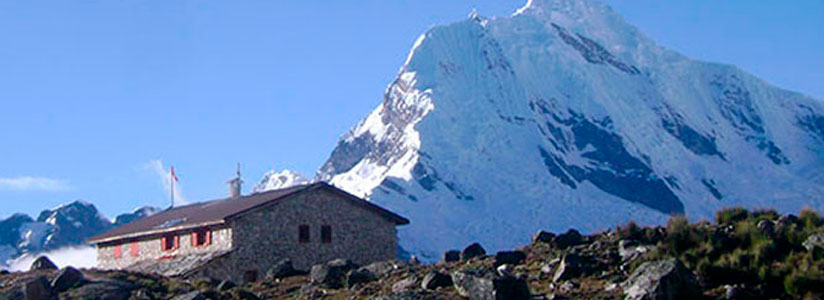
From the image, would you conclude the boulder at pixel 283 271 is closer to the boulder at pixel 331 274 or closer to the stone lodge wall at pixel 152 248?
the boulder at pixel 331 274

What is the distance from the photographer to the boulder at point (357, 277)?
119 feet

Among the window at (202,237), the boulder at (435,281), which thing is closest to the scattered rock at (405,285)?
the boulder at (435,281)

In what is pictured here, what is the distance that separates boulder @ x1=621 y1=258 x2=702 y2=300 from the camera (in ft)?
89.2

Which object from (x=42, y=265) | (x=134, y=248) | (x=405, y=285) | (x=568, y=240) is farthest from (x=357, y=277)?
(x=134, y=248)

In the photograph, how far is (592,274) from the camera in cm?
3175

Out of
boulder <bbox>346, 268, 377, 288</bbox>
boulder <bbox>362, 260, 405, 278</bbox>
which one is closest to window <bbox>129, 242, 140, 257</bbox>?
boulder <bbox>362, 260, 405, 278</bbox>

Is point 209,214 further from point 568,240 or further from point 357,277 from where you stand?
Answer: point 568,240

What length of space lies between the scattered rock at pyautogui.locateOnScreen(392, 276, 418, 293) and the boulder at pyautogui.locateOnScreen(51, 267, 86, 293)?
10.1 metres

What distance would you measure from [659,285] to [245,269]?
26.4 metres

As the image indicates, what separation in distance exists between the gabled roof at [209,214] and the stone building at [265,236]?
0.05m

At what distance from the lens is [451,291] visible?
3134 centimetres

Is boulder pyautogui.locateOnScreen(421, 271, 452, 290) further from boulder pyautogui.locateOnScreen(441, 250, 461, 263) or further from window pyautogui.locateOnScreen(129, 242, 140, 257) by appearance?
window pyautogui.locateOnScreen(129, 242, 140, 257)

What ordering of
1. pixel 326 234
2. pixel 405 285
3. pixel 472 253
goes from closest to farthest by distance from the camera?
1. pixel 405 285
2. pixel 472 253
3. pixel 326 234

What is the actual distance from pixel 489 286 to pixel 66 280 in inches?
578
